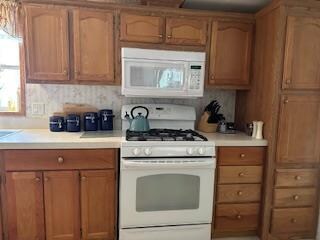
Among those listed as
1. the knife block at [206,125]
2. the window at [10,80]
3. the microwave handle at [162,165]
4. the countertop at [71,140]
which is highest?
the window at [10,80]

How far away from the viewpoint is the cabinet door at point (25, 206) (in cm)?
182

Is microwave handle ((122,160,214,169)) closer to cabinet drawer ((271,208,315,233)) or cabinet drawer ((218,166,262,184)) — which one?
cabinet drawer ((218,166,262,184))

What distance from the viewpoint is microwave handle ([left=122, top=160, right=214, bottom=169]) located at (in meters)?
1.85

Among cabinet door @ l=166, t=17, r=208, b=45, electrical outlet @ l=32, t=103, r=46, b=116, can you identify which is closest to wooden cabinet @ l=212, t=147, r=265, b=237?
cabinet door @ l=166, t=17, r=208, b=45

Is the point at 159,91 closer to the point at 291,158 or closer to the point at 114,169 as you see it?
the point at 114,169

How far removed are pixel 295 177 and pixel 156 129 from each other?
4.37 ft

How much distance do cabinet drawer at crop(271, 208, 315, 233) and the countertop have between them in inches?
26.1

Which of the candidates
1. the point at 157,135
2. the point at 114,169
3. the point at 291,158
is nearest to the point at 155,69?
the point at 157,135

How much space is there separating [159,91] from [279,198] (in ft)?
4.69

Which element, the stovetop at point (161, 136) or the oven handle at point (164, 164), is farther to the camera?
the stovetop at point (161, 136)

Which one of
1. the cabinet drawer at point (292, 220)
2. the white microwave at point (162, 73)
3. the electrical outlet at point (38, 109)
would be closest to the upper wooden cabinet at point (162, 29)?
the white microwave at point (162, 73)

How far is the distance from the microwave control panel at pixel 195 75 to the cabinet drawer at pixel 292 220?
52.3 inches

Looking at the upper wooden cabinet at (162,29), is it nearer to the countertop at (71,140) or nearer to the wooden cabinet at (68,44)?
the wooden cabinet at (68,44)

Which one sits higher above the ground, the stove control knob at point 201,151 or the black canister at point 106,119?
the black canister at point 106,119
